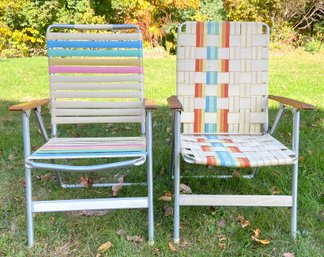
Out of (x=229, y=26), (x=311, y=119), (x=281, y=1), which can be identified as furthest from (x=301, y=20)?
(x=229, y=26)

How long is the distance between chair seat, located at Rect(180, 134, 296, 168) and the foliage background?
34.7 feet

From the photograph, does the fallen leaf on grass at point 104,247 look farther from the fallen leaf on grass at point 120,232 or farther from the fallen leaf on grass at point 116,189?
the fallen leaf on grass at point 116,189

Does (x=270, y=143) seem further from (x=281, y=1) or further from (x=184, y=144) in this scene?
(x=281, y=1)

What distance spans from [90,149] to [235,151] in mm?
789

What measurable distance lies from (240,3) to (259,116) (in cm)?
1175

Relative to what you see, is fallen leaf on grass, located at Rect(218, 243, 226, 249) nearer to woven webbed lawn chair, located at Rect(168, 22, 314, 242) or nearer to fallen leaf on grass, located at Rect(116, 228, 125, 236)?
A: fallen leaf on grass, located at Rect(116, 228, 125, 236)

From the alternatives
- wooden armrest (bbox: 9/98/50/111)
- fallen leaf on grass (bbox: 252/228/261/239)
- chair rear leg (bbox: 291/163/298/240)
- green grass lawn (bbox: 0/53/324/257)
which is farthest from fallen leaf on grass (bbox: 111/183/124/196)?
chair rear leg (bbox: 291/163/298/240)

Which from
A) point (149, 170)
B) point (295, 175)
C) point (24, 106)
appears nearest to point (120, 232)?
point (149, 170)

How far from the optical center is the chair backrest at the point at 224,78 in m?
2.63

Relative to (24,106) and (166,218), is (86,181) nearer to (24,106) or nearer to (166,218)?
(166,218)

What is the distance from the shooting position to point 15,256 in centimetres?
199

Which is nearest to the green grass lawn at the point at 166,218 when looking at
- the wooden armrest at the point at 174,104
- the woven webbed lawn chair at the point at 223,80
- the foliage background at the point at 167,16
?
the woven webbed lawn chair at the point at 223,80

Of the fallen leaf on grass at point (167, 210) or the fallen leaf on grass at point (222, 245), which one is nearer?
the fallen leaf on grass at point (222, 245)

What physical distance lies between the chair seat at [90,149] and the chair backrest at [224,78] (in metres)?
0.48
